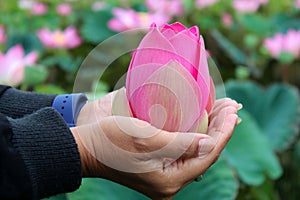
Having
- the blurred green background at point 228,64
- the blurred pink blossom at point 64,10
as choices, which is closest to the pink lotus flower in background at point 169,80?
the blurred green background at point 228,64

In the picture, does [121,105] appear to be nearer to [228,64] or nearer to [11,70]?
[11,70]

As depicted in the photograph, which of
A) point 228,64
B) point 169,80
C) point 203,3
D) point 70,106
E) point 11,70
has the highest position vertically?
point 169,80

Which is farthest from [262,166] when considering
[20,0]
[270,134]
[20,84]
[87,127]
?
[20,0]

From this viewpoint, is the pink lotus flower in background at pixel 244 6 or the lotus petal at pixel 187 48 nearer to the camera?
the lotus petal at pixel 187 48

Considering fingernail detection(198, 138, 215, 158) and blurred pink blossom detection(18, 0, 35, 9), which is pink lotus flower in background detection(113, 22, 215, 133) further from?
blurred pink blossom detection(18, 0, 35, 9)

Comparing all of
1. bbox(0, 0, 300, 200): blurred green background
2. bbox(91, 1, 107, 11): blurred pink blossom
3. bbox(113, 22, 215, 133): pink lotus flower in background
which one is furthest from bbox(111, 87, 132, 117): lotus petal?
bbox(91, 1, 107, 11): blurred pink blossom

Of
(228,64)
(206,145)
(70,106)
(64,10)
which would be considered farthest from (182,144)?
(64,10)

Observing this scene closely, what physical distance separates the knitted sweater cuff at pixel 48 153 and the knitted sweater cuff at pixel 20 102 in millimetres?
153

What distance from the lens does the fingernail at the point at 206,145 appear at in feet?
2.08

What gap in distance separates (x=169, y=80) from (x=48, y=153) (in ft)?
0.48

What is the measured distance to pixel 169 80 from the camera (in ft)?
2.04

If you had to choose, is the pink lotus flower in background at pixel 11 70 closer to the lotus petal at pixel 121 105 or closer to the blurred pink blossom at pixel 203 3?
the lotus petal at pixel 121 105

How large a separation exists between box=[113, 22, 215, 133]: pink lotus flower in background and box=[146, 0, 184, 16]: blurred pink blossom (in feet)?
4.05

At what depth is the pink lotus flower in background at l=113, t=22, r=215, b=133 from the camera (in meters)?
0.62
